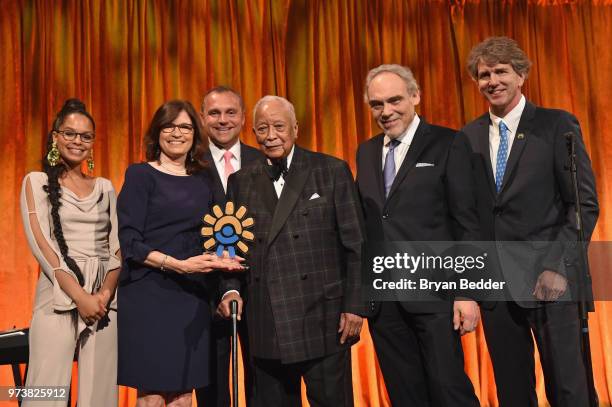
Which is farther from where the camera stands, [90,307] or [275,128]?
[90,307]

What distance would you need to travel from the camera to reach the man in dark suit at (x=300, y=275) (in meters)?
2.29

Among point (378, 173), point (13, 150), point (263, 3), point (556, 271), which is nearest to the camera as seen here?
point (556, 271)

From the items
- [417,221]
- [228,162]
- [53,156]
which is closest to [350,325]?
[417,221]

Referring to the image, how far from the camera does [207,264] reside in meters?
2.30

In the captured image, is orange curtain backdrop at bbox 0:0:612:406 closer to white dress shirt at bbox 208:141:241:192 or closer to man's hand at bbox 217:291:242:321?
white dress shirt at bbox 208:141:241:192

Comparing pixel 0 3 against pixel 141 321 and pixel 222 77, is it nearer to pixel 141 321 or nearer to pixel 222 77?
pixel 222 77

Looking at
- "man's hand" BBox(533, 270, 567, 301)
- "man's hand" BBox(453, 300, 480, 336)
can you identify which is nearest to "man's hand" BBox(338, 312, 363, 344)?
"man's hand" BBox(453, 300, 480, 336)

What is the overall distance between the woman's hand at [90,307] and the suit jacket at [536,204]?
5.26 ft

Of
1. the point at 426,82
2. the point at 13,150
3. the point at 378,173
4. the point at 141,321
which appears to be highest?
the point at 426,82

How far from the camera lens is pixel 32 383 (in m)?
2.58

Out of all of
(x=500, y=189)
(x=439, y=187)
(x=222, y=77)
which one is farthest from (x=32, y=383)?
(x=222, y=77)

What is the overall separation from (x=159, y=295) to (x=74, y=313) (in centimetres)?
44

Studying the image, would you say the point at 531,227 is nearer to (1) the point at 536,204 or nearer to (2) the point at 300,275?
(1) the point at 536,204

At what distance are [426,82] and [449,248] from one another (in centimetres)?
259
